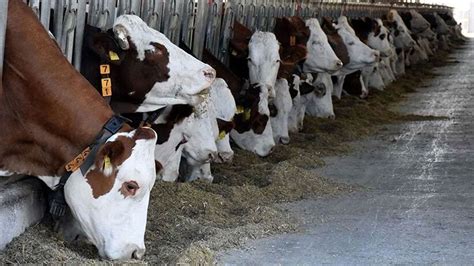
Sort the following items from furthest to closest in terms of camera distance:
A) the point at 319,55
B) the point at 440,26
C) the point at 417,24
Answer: the point at 440,26 < the point at 417,24 < the point at 319,55

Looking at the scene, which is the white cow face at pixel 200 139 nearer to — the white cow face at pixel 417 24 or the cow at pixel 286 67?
the cow at pixel 286 67

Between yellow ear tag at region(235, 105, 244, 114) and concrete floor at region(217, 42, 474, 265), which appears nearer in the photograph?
concrete floor at region(217, 42, 474, 265)

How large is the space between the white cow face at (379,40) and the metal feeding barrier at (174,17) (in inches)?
93.6

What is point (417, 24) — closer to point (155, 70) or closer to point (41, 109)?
point (155, 70)

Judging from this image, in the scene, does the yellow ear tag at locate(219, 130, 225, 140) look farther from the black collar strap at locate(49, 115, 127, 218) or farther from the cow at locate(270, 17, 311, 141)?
the black collar strap at locate(49, 115, 127, 218)

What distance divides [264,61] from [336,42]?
168 inches

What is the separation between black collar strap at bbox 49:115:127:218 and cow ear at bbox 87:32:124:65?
1360 mm

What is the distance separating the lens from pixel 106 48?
22.6 feet

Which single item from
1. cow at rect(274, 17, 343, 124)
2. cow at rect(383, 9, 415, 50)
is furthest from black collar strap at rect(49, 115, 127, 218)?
cow at rect(383, 9, 415, 50)

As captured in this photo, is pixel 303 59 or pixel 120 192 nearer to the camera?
pixel 120 192

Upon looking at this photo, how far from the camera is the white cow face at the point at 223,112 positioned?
8.82 m

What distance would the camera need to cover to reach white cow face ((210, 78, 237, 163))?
8820 millimetres

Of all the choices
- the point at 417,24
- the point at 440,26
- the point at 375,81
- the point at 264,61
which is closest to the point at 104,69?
the point at 264,61

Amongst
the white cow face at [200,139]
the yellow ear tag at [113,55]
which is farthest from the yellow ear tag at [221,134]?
the yellow ear tag at [113,55]
